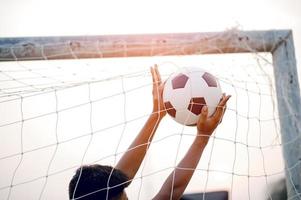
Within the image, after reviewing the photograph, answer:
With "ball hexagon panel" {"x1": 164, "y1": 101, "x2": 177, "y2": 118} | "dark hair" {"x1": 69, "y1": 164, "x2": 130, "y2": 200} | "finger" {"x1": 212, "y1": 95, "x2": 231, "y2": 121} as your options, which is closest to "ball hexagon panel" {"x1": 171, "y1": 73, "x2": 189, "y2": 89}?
Result: "ball hexagon panel" {"x1": 164, "y1": 101, "x2": 177, "y2": 118}

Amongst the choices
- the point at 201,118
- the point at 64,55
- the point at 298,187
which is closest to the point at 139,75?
the point at 64,55

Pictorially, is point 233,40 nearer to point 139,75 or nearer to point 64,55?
point 139,75

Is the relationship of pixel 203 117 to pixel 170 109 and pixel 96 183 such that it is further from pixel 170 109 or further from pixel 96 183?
pixel 96 183

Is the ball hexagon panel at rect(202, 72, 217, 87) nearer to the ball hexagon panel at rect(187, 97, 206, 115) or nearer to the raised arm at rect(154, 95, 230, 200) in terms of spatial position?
the ball hexagon panel at rect(187, 97, 206, 115)

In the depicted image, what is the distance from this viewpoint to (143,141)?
288 cm

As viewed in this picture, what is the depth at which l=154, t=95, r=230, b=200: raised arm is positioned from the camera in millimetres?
2287

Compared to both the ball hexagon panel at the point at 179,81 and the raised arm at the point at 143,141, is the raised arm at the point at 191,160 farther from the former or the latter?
the raised arm at the point at 143,141

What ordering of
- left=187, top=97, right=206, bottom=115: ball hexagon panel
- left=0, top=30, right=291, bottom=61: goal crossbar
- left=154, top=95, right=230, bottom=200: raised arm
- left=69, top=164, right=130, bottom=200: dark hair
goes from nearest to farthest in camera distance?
left=69, top=164, right=130, bottom=200: dark hair, left=154, top=95, right=230, bottom=200: raised arm, left=187, top=97, right=206, bottom=115: ball hexagon panel, left=0, top=30, right=291, bottom=61: goal crossbar

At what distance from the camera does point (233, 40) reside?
3.14m

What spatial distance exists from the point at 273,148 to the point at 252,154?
1.90 feet

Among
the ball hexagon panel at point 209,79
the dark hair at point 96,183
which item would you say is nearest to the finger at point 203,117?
the ball hexagon panel at point 209,79

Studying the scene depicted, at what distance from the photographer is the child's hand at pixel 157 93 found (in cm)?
294

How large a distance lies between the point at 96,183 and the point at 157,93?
1.00 meters

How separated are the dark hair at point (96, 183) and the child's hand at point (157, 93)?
30.2 inches
